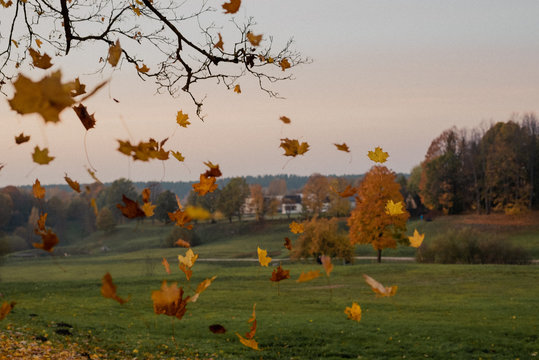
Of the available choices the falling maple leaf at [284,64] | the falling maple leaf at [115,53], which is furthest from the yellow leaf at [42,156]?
the falling maple leaf at [284,64]

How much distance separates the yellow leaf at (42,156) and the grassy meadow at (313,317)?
1.67 ft

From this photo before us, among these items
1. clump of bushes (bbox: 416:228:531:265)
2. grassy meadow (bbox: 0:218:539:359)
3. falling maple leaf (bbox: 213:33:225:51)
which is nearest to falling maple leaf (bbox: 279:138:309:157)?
grassy meadow (bbox: 0:218:539:359)

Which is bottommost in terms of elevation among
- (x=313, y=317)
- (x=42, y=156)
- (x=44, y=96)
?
(x=313, y=317)

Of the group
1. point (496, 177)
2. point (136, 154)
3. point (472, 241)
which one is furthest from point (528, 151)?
point (136, 154)

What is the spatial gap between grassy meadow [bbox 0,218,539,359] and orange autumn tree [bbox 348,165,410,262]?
5.95ft

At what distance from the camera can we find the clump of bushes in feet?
98.6

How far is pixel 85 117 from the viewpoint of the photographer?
3.38 meters

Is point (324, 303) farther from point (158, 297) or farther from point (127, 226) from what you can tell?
point (127, 226)

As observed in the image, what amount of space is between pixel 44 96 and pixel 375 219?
27.5m

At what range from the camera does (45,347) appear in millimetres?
9117

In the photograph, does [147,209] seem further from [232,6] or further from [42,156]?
[232,6]

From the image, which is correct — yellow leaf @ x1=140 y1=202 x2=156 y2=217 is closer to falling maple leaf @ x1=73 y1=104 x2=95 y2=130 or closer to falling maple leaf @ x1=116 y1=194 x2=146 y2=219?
falling maple leaf @ x1=116 y1=194 x2=146 y2=219

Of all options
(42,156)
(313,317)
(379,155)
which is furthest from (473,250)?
(42,156)

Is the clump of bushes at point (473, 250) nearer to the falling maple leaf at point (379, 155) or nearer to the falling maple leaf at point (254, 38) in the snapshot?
the falling maple leaf at point (254, 38)
